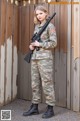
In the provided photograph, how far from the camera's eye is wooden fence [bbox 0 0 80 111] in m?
4.42

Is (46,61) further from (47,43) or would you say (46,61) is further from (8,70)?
(8,70)

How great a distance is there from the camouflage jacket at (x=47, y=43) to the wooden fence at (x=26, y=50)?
1.30 ft

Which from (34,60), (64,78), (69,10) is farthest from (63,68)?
(69,10)

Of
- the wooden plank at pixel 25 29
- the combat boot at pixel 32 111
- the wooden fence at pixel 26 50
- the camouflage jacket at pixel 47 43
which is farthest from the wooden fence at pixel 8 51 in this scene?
the camouflage jacket at pixel 47 43

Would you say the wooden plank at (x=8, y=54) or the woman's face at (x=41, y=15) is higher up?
the woman's face at (x=41, y=15)

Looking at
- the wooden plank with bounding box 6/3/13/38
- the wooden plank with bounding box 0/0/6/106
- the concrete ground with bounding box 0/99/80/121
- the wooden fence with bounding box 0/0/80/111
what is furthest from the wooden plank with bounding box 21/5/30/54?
the concrete ground with bounding box 0/99/80/121

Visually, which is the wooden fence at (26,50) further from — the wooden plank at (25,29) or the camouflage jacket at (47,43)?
the camouflage jacket at (47,43)

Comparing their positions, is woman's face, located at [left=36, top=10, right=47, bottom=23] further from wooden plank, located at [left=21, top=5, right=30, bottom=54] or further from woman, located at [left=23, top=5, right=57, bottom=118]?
wooden plank, located at [left=21, top=5, right=30, bottom=54]

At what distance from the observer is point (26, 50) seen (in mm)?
4980

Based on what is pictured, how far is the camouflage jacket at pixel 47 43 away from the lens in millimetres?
4117

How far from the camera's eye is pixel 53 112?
4.27 metres

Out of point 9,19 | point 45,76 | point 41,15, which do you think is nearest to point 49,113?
point 45,76

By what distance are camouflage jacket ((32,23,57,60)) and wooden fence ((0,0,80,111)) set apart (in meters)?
0.40

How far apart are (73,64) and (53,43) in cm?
54
